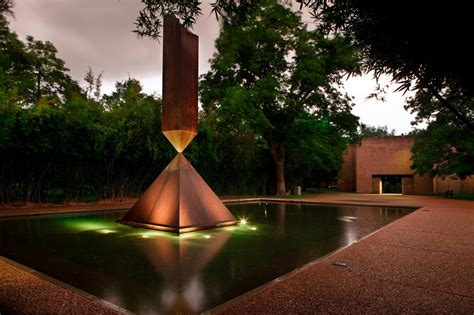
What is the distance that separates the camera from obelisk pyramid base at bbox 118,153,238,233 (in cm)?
607

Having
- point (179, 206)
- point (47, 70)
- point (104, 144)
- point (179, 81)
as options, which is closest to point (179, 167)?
point (179, 206)

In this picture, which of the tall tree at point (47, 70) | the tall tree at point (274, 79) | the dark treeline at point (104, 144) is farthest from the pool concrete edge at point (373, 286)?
the tall tree at point (47, 70)

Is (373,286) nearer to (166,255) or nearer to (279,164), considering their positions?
(166,255)

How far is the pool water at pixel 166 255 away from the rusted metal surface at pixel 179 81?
2.23 metres

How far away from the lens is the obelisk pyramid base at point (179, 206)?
6.07 m

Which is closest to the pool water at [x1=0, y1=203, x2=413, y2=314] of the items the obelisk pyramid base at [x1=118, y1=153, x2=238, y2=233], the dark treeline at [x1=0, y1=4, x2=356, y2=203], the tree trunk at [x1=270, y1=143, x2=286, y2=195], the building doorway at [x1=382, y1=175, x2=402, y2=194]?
the obelisk pyramid base at [x1=118, y1=153, x2=238, y2=233]

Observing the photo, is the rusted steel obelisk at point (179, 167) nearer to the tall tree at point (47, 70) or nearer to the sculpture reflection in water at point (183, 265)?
the sculpture reflection in water at point (183, 265)

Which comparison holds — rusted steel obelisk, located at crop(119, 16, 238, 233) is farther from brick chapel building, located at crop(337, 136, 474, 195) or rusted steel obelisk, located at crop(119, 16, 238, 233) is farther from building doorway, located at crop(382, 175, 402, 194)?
building doorway, located at crop(382, 175, 402, 194)

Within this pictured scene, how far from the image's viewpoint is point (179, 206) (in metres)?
6.07

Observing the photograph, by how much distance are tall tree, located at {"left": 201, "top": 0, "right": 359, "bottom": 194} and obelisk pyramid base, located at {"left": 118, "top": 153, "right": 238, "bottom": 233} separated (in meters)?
8.09

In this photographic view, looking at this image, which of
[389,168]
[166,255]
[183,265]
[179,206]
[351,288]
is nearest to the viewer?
[351,288]

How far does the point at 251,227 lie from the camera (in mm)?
6742

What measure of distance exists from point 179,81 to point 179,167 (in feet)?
5.82

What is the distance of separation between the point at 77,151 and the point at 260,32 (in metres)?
10.4
